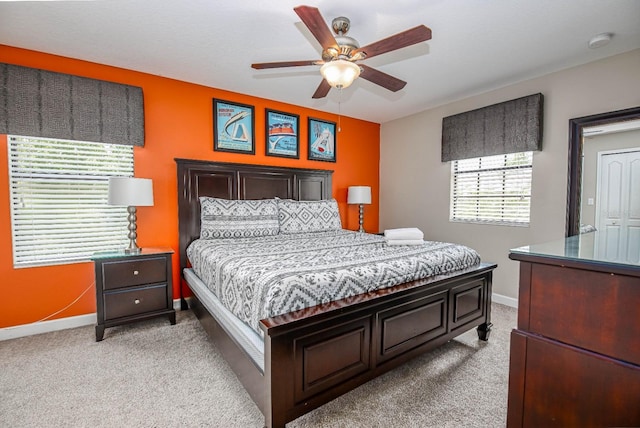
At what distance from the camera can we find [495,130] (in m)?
3.41

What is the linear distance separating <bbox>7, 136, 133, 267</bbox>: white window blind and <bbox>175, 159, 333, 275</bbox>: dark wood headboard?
55 centimetres

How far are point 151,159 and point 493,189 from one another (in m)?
4.02

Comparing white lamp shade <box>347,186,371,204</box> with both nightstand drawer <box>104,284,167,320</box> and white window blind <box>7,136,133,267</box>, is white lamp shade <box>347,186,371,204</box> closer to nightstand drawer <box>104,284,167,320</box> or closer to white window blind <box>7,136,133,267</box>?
nightstand drawer <box>104,284,167,320</box>

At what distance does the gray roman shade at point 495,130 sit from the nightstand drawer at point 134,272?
3.69m

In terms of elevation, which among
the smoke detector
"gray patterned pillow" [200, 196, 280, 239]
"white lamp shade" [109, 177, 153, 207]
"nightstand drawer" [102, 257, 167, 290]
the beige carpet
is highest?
the smoke detector

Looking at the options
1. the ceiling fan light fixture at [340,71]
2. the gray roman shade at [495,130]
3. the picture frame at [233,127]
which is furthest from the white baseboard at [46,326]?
the gray roman shade at [495,130]

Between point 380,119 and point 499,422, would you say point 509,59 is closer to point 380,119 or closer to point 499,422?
point 380,119

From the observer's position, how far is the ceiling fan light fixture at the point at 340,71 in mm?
1898

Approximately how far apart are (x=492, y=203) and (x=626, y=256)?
114 inches

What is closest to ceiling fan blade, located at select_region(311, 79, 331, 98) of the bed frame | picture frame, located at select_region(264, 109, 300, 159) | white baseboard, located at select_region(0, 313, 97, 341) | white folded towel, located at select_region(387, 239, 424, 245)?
picture frame, located at select_region(264, 109, 300, 159)

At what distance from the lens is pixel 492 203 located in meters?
3.59

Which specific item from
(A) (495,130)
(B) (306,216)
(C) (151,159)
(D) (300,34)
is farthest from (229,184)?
(A) (495,130)

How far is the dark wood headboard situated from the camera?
3.24m

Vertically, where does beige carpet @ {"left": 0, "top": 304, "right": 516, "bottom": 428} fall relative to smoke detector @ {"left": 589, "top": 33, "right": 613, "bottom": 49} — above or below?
below
